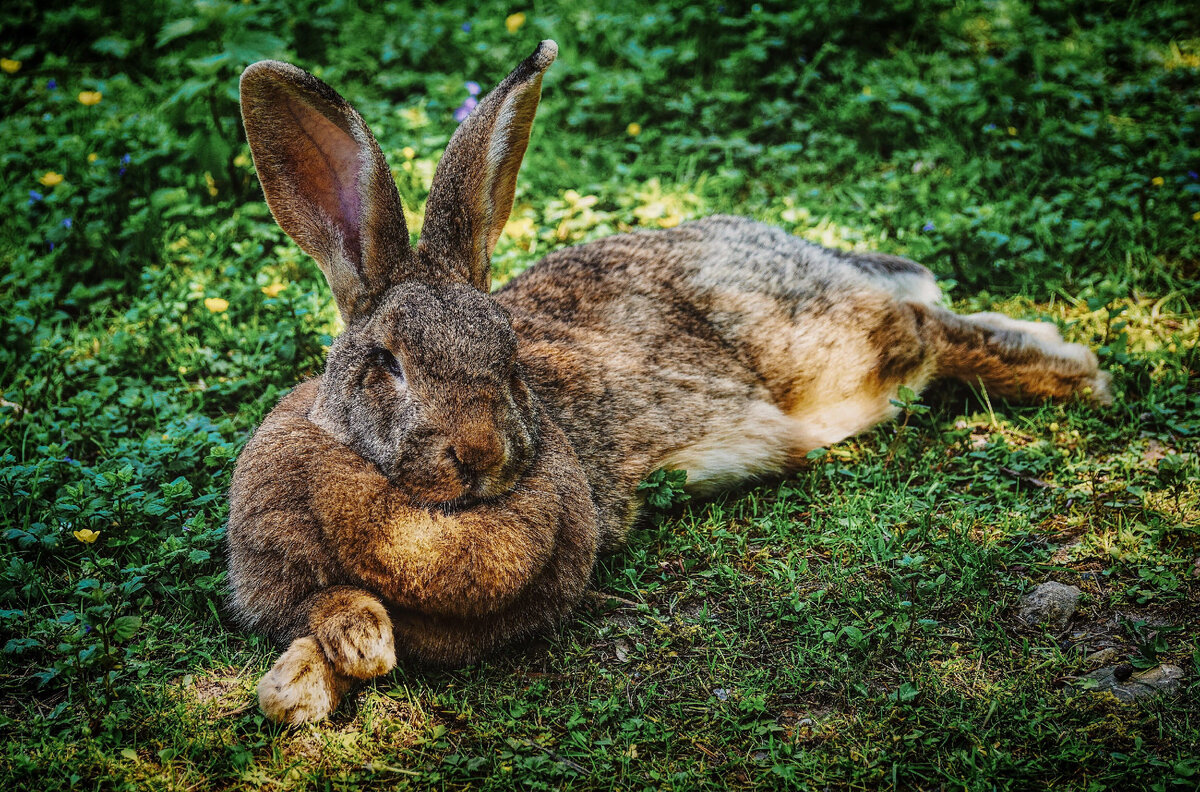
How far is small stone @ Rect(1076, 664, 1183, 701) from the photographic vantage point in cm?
293

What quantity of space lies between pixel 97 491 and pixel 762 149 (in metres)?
4.49

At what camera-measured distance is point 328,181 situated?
140 inches

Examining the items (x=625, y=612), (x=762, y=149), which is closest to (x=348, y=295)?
(x=625, y=612)

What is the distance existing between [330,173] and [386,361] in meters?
0.82

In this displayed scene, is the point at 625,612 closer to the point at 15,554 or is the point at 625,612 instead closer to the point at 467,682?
the point at 467,682

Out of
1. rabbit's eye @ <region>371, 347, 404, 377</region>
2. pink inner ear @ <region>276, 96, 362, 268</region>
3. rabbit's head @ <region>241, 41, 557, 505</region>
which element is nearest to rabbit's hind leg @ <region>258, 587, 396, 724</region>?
rabbit's head @ <region>241, 41, 557, 505</region>

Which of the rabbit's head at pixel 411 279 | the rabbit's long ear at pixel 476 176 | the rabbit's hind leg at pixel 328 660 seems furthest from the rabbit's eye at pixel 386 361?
the rabbit's hind leg at pixel 328 660

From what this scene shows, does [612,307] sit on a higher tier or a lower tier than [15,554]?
higher

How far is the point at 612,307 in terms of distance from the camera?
4.37 meters

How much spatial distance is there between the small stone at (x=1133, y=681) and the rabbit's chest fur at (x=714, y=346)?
5.02 ft

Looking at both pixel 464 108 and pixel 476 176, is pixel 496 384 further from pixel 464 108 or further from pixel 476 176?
pixel 464 108

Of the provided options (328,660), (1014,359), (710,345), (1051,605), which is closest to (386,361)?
(328,660)

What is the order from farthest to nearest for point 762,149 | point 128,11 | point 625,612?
point 128,11 → point 762,149 → point 625,612

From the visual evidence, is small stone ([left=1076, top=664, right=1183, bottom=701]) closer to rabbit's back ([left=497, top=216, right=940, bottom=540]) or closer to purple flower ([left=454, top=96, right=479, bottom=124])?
rabbit's back ([left=497, top=216, right=940, bottom=540])
